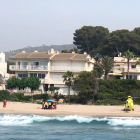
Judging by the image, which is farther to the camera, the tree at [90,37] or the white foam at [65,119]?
the tree at [90,37]

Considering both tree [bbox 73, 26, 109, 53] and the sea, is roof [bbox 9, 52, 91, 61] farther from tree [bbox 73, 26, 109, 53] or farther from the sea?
the sea

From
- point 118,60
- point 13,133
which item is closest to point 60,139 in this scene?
point 13,133

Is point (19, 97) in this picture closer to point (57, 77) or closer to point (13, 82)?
point (13, 82)

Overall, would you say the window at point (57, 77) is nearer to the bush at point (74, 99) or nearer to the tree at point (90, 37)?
the bush at point (74, 99)

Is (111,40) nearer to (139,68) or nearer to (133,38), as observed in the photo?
(133,38)

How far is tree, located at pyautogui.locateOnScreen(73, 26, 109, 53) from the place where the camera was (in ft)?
253

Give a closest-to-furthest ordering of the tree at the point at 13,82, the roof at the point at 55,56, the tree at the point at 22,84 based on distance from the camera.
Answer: the tree at the point at 22,84
the tree at the point at 13,82
the roof at the point at 55,56

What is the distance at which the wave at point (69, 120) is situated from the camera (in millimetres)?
30141

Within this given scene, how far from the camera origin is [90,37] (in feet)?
254

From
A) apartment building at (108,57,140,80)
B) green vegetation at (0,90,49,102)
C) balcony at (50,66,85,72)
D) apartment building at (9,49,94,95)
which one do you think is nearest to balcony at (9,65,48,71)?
apartment building at (9,49,94,95)

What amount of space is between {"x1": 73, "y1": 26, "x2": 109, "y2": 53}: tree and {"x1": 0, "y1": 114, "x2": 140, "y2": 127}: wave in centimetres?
4604

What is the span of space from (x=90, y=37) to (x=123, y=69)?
69.4 feet

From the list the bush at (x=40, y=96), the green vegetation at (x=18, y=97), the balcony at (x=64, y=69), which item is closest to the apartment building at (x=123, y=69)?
the balcony at (x=64, y=69)

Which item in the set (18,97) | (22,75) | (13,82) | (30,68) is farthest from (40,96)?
(22,75)
